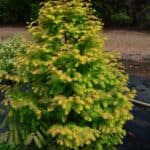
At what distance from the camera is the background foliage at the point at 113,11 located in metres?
13.1

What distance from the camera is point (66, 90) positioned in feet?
14.8

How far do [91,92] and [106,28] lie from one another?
8975 mm

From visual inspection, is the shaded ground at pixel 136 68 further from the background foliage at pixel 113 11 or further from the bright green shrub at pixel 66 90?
the bright green shrub at pixel 66 90


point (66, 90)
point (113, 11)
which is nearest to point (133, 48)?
point (113, 11)

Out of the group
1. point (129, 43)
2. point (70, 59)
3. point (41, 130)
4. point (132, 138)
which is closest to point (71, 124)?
point (41, 130)

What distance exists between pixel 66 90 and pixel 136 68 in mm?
5271

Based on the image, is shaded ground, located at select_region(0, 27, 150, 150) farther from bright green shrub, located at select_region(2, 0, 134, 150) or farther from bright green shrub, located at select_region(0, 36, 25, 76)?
bright green shrub, located at select_region(0, 36, 25, 76)

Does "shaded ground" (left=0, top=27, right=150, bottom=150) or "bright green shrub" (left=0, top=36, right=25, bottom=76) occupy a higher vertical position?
"bright green shrub" (left=0, top=36, right=25, bottom=76)

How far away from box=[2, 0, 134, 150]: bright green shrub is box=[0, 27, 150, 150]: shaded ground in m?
1.28

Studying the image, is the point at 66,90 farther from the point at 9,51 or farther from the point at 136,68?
the point at 136,68

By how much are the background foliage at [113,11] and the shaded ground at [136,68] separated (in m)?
0.45

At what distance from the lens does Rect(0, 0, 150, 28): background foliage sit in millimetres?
13062

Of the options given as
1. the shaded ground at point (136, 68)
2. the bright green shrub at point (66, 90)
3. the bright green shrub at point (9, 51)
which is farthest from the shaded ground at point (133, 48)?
the bright green shrub at point (66, 90)

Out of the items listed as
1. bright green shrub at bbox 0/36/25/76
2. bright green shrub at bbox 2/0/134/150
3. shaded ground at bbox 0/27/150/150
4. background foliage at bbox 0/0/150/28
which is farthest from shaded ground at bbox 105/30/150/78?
bright green shrub at bbox 2/0/134/150
